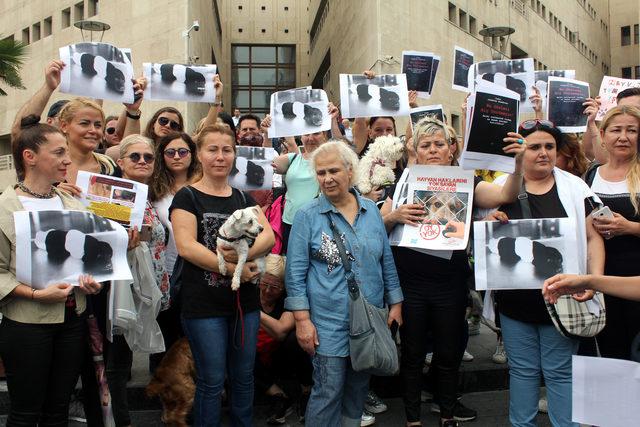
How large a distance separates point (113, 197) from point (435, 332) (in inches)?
96.2

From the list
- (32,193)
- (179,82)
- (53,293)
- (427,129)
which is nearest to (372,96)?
(427,129)

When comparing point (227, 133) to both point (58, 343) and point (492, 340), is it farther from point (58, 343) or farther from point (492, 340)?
point (492, 340)

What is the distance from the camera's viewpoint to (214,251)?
370 centimetres

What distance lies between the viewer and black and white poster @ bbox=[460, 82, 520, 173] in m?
3.58

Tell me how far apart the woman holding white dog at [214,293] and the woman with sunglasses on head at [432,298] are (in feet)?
3.69

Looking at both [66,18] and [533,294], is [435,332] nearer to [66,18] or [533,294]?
[533,294]

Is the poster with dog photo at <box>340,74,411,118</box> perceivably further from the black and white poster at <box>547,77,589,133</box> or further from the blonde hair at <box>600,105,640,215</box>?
the blonde hair at <box>600,105,640,215</box>

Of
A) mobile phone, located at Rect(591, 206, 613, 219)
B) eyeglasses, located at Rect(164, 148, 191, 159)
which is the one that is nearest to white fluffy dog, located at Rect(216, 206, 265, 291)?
eyeglasses, located at Rect(164, 148, 191, 159)

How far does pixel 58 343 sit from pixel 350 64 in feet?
102

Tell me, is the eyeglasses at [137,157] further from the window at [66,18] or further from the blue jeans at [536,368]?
the window at [66,18]

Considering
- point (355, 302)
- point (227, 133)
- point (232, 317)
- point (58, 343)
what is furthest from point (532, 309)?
point (58, 343)

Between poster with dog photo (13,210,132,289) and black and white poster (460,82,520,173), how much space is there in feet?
7.22

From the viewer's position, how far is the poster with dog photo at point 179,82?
17.7 feet

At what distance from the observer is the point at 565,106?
5262mm
